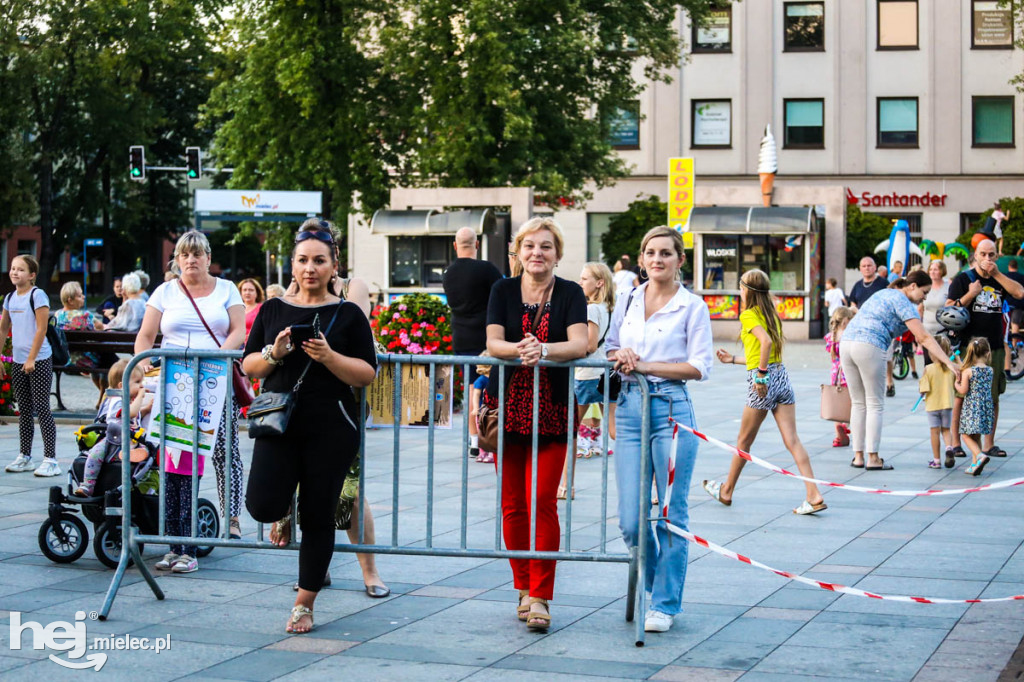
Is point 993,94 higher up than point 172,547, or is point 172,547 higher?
→ point 993,94

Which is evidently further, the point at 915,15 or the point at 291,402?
the point at 915,15

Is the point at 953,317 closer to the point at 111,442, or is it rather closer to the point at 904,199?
the point at 111,442

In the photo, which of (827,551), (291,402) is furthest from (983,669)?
(291,402)

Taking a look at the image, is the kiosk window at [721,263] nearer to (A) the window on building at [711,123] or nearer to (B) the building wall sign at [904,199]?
(A) the window on building at [711,123]

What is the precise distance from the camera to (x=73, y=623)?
240 inches

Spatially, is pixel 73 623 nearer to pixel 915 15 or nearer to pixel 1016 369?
pixel 1016 369

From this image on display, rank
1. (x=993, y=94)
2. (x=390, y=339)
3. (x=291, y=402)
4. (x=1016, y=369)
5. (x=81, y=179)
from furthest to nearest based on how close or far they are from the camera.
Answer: (x=81, y=179) < (x=993, y=94) < (x=1016, y=369) < (x=390, y=339) < (x=291, y=402)

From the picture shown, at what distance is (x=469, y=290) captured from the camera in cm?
1138

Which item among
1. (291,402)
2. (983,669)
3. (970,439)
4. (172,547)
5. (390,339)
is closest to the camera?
(983,669)

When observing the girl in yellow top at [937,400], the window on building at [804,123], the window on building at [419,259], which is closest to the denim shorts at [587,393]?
the girl in yellow top at [937,400]

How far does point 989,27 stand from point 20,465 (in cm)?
4391

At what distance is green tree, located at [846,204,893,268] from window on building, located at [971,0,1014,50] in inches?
338

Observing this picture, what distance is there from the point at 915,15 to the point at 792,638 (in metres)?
Result: 46.1

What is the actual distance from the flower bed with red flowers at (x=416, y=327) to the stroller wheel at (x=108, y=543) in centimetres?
814
